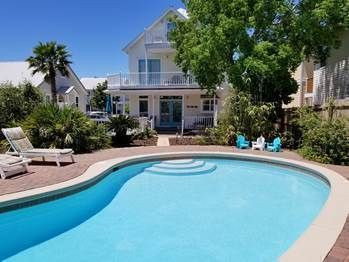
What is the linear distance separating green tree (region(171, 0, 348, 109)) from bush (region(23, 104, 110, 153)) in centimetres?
708

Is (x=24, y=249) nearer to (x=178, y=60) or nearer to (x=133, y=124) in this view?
(x=133, y=124)

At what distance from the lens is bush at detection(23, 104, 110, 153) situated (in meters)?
14.5

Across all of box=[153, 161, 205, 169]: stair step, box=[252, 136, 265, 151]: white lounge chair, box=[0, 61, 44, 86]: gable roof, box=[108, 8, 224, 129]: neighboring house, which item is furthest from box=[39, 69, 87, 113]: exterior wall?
box=[153, 161, 205, 169]: stair step

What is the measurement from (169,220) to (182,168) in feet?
16.5

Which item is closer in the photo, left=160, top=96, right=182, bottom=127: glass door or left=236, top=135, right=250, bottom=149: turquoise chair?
left=236, top=135, right=250, bottom=149: turquoise chair

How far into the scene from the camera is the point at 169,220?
7785 mm

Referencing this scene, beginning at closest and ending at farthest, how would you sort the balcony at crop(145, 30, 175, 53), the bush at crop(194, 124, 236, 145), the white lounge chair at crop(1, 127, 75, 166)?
the white lounge chair at crop(1, 127, 75, 166)
the bush at crop(194, 124, 236, 145)
the balcony at crop(145, 30, 175, 53)

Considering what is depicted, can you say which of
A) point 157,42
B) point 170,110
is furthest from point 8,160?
point 170,110

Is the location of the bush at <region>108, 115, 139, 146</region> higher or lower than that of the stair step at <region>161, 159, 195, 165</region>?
higher

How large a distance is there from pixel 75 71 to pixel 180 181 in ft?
109

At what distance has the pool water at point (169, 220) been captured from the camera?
20.1ft

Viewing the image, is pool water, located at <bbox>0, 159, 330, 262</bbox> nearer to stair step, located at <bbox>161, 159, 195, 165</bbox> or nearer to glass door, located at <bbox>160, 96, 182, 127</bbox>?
stair step, located at <bbox>161, 159, 195, 165</bbox>

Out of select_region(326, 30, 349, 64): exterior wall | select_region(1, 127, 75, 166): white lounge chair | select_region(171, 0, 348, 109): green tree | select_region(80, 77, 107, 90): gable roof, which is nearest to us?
select_region(1, 127, 75, 166): white lounge chair

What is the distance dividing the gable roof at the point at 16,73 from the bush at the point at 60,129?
2356 centimetres
